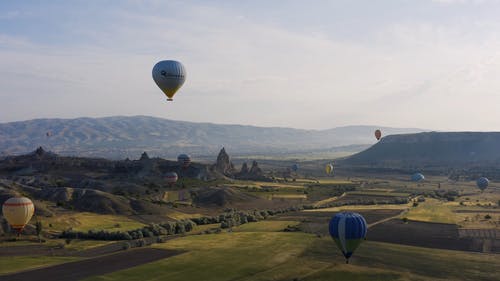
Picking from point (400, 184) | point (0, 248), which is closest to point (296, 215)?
point (0, 248)

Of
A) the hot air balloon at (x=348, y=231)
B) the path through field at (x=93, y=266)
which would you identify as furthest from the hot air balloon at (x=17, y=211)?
the hot air balloon at (x=348, y=231)

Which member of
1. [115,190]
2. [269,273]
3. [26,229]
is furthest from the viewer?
[115,190]

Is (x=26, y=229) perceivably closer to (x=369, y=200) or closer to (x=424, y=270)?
(x=424, y=270)

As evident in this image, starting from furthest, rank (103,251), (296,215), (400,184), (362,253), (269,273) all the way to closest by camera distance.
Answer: (400,184)
(296,215)
(103,251)
(362,253)
(269,273)

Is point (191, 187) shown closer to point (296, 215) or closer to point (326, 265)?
point (296, 215)

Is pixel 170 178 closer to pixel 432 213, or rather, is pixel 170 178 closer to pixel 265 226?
pixel 265 226

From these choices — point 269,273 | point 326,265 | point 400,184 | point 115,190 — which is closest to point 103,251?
point 269,273

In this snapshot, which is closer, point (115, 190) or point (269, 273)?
point (269, 273)
